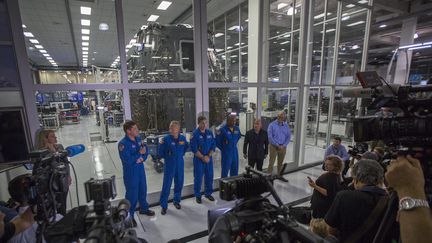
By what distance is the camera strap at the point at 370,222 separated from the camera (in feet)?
4.43

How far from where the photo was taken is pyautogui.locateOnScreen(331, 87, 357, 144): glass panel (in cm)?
779

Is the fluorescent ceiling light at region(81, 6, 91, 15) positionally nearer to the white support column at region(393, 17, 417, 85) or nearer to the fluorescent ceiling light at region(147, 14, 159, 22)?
the fluorescent ceiling light at region(147, 14, 159, 22)

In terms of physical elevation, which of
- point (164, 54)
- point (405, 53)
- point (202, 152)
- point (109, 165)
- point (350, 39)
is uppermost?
point (350, 39)

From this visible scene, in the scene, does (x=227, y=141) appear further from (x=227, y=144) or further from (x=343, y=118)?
(x=343, y=118)

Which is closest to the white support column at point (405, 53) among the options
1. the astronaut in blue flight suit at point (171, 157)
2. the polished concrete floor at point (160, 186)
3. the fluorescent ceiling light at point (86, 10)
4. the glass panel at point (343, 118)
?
the glass panel at point (343, 118)

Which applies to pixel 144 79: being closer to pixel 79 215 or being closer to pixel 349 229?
pixel 79 215

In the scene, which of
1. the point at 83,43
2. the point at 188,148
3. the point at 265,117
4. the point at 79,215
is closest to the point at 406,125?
the point at 79,215

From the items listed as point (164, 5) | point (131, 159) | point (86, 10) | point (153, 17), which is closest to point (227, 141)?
point (131, 159)

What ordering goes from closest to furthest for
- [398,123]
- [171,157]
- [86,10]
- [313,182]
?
1. [398,123]
2. [313,182]
3. [171,157]
4. [86,10]

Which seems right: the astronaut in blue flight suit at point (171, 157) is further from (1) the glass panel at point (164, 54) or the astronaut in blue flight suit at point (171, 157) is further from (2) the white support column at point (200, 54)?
Result: (1) the glass panel at point (164, 54)

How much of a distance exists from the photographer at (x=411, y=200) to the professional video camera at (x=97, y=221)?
1.04 m

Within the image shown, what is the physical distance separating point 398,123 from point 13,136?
3933 mm

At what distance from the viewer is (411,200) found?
0.71 m

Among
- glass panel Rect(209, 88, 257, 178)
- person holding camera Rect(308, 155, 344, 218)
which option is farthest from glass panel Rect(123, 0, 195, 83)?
person holding camera Rect(308, 155, 344, 218)
